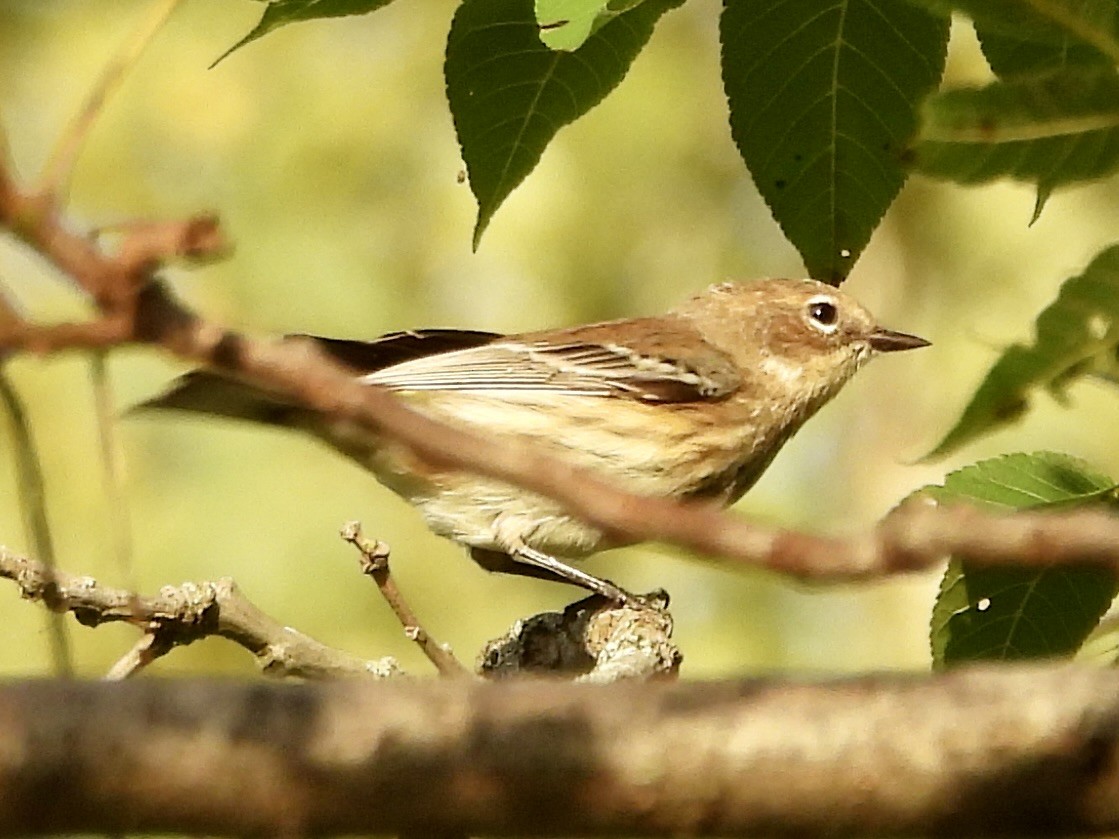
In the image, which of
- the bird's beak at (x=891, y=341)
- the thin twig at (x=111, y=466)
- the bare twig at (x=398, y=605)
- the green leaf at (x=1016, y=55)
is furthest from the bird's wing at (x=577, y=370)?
the thin twig at (x=111, y=466)

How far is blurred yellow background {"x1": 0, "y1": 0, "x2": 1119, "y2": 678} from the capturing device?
8.38 metres

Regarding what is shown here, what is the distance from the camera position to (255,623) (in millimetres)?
3812

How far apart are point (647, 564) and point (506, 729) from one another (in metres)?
7.99

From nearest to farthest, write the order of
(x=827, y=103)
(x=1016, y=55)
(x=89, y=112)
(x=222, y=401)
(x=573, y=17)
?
(x=89, y=112) → (x=573, y=17) → (x=1016, y=55) → (x=827, y=103) → (x=222, y=401)

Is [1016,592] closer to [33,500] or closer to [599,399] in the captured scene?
[33,500]

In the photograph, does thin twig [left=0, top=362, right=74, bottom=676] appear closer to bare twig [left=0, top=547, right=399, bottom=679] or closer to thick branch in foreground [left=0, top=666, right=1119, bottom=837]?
thick branch in foreground [left=0, top=666, right=1119, bottom=837]

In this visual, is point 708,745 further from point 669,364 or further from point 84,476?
point 84,476

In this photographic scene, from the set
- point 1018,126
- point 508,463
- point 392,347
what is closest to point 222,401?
point 392,347

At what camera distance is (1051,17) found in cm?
212

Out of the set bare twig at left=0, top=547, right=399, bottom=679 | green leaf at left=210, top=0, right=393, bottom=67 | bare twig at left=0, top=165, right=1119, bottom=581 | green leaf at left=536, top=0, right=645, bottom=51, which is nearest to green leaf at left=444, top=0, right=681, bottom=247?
green leaf at left=210, top=0, right=393, bottom=67

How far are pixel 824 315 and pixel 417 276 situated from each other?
3.43m

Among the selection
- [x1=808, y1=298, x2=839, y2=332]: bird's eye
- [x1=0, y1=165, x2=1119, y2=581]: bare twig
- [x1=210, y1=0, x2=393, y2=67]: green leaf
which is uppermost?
[x1=210, y1=0, x2=393, y2=67]: green leaf

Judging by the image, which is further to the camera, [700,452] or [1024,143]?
[700,452]

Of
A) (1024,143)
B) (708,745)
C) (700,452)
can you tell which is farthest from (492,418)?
(708,745)
